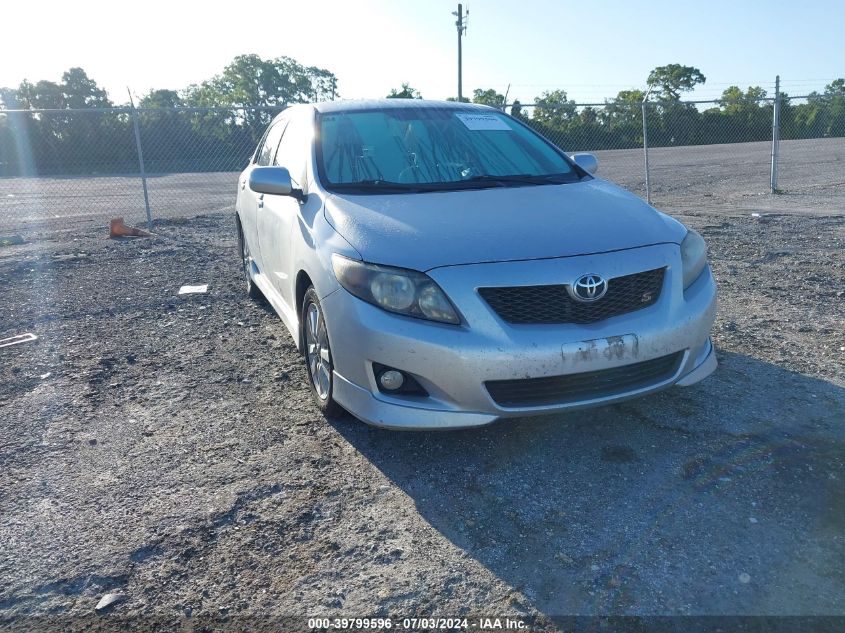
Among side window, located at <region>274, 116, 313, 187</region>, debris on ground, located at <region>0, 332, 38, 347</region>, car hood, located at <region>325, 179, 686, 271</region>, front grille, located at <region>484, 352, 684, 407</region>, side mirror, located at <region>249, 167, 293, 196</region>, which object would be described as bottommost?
debris on ground, located at <region>0, 332, 38, 347</region>

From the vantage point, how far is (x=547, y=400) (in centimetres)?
304

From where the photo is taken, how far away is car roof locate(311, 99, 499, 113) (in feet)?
15.6

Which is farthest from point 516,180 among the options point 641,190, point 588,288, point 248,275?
point 641,190

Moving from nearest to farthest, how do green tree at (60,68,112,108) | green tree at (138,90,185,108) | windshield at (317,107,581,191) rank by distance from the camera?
windshield at (317,107,581,191), green tree at (138,90,185,108), green tree at (60,68,112,108)

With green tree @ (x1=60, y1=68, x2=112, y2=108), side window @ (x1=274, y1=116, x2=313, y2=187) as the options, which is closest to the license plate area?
side window @ (x1=274, y1=116, x2=313, y2=187)

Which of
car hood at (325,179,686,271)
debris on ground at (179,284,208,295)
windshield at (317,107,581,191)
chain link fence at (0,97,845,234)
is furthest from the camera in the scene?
chain link fence at (0,97,845,234)

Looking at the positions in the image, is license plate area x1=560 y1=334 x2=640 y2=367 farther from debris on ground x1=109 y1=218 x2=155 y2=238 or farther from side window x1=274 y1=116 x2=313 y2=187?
debris on ground x1=109 y1=218 x2=155 y2=238

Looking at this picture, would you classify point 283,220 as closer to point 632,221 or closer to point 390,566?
point 632,221

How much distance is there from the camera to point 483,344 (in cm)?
291

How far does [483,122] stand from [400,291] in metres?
2.16

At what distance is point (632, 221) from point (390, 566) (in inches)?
79.9

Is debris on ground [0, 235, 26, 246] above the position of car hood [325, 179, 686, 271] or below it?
below

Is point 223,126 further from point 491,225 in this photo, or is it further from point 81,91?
Result: point 81,91

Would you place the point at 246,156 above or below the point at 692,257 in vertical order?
above
